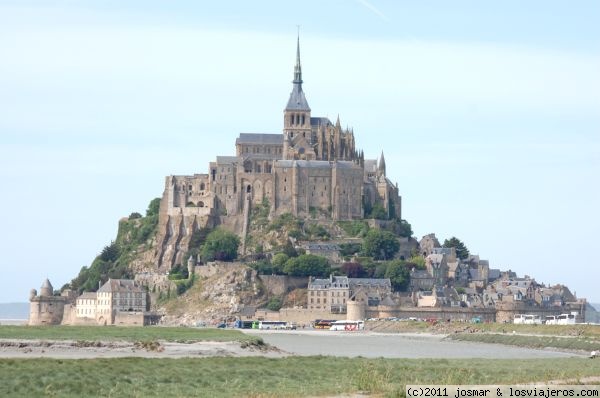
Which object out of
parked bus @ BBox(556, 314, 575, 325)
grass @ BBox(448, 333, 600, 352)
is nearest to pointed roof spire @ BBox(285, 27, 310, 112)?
parked bus @ BBox(556, 314, 575, 325)

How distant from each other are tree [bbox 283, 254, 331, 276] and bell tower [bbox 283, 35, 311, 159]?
15372 mm

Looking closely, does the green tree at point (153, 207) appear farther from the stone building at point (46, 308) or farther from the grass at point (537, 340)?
the grass at point (537, 340)

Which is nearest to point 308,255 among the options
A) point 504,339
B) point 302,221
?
point 302,221

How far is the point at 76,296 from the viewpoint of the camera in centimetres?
14175

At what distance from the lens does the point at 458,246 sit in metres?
152

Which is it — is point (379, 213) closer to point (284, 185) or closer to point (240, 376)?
point (284, 185)

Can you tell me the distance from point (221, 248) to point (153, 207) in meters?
17.5

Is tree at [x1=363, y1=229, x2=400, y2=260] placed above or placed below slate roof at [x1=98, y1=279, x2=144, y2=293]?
above

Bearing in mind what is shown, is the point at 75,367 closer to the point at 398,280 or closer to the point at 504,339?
the point at 504,339

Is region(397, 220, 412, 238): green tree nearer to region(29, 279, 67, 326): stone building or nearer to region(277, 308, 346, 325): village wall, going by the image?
region(277, 308, 346, 325): village wall

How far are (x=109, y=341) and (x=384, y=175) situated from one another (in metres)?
80.1

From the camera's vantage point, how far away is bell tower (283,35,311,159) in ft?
487

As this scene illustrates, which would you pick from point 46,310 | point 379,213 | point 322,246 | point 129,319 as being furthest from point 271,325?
point 46,310

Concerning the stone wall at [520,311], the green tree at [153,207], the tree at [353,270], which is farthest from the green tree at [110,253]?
the stone wall at [520,311]
